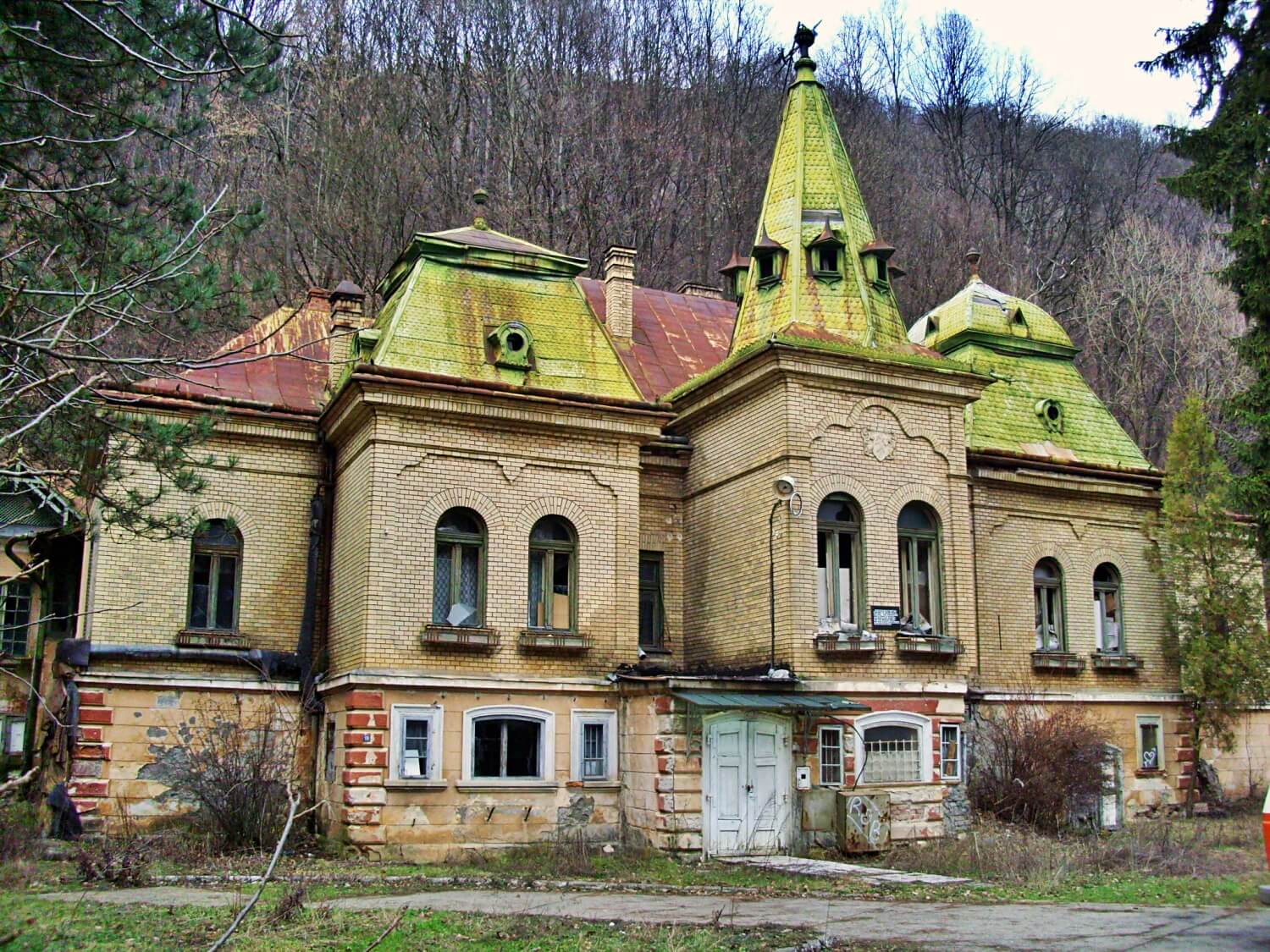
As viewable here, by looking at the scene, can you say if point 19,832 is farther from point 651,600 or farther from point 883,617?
point 883,617

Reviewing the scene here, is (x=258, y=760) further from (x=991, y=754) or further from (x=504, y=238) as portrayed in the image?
(x=991, y=754)

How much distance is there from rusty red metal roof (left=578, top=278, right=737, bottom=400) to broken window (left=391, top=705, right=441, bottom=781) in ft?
24.2

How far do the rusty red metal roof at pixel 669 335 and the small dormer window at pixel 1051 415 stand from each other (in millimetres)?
6098

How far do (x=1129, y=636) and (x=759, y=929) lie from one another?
49.9ft

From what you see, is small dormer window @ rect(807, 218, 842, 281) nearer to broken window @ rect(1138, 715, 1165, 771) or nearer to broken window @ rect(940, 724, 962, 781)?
broken window @ rect(940, 724, 962, 781)

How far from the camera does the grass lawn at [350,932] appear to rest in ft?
30.9

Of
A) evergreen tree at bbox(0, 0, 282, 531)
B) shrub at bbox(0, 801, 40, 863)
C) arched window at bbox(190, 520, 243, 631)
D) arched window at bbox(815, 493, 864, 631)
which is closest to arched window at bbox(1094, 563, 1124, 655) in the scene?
arched window at bbox(815, 493, 864, 631)

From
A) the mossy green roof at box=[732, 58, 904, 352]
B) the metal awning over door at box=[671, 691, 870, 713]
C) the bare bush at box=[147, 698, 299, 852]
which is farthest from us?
the mossy green roof at box=[732, 58, 904, 352]

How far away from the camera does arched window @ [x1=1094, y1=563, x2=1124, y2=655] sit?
23.4m

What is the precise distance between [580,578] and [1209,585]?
11.9m

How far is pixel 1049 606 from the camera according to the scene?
75.7 ft

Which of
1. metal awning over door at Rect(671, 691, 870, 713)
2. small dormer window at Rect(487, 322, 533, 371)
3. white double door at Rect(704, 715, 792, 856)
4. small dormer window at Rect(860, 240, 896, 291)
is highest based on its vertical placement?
small dormer window at Rect(860, 240, 896, 291)

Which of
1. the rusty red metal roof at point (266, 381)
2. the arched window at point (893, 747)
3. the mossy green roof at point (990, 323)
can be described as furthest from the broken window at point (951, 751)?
Result: the rusty red metal roof at point (266, 381)

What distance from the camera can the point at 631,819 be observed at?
17.8 m
